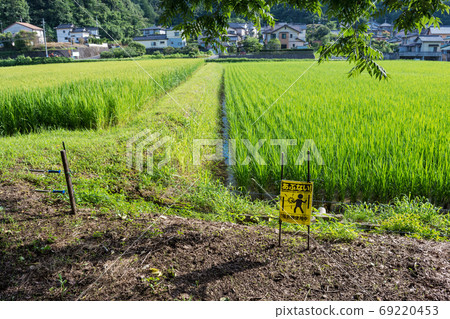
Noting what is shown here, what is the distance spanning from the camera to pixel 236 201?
3338mm

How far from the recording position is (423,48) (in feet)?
124

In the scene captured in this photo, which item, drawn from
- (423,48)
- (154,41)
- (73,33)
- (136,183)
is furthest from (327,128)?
(423,48)

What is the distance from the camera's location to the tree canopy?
2.09m

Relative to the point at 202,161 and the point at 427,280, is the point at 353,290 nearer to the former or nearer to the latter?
the point at 427,280

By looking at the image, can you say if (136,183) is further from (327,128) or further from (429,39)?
(429,39)

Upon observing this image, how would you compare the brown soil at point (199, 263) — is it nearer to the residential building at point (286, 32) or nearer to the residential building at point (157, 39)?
the residential building at point (286, 32)

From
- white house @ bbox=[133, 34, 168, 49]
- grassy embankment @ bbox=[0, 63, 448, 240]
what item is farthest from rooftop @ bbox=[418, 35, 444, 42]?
grassy embankment @ bbox=[0, 63, 448, 240]

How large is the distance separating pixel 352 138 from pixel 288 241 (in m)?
2.38

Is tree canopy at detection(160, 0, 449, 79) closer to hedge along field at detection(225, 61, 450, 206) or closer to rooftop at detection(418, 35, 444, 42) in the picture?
hedge along field at detection(225, 61, 450, 206)

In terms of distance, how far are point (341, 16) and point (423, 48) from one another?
44078 millimetres

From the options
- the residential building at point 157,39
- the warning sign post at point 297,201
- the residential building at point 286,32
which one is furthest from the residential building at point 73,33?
the warning sign post at point 297,201

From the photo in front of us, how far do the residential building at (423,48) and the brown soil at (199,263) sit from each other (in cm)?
4331

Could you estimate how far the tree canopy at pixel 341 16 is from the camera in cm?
209

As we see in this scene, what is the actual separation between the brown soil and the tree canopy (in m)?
1.29
